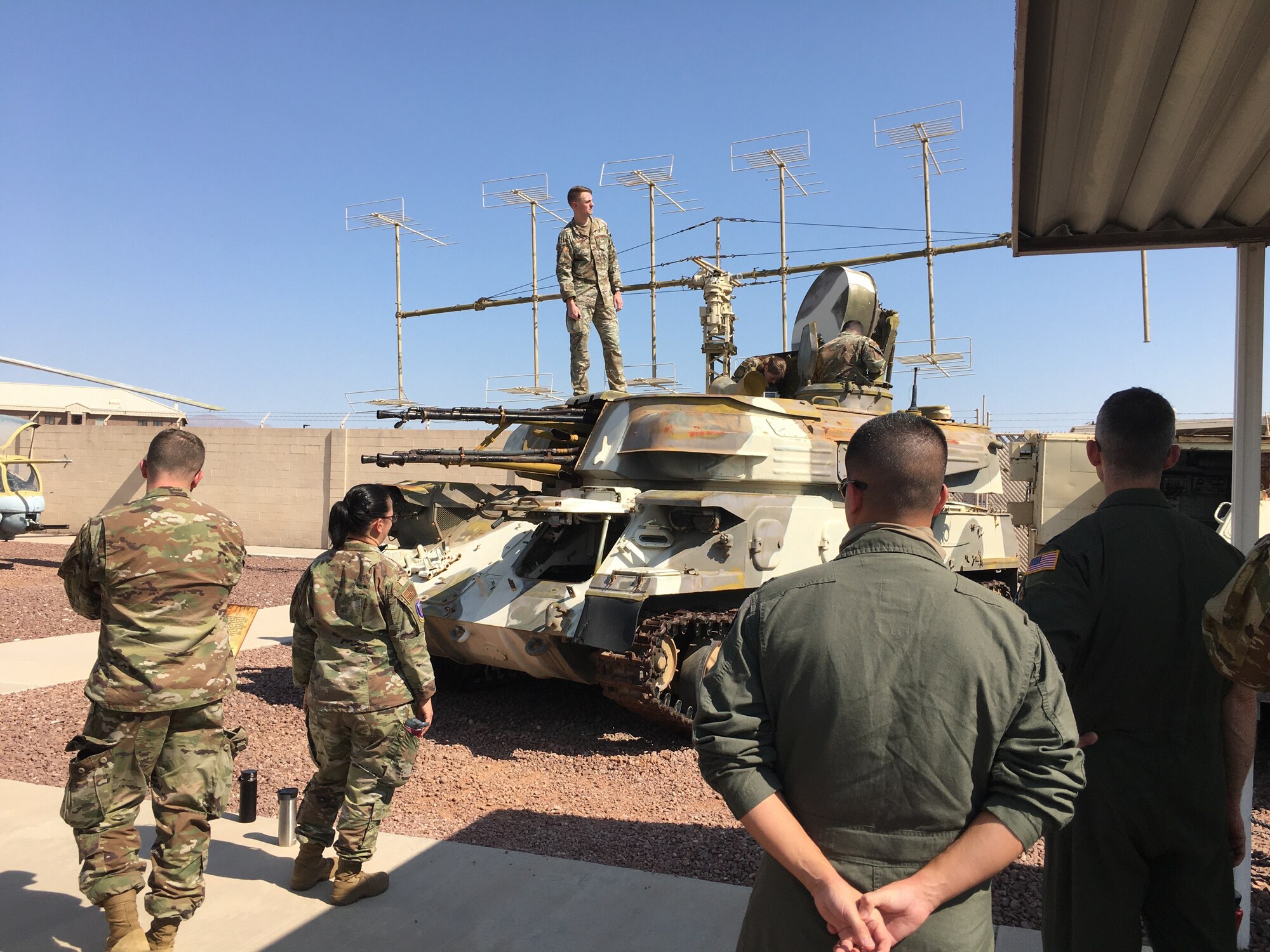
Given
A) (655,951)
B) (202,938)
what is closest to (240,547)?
(202,938)

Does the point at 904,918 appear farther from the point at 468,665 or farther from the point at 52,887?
the point at 468,665

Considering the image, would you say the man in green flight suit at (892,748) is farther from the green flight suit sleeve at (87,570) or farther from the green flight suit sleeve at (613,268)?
the green flight suit sleeve at (613,268)

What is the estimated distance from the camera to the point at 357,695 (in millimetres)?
3859

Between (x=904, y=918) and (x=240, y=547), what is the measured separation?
2915 millimetres

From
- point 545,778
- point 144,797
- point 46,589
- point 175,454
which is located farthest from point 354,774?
point 46,589

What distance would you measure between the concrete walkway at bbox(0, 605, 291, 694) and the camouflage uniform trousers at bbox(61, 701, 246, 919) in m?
4.13

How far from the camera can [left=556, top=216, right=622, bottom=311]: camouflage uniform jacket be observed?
910 centimetres

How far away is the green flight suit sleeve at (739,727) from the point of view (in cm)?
180

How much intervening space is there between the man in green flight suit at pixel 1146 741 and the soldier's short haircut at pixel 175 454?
3.03 m

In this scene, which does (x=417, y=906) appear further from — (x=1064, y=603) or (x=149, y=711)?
(x=1064, y=603)

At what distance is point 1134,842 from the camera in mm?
2432

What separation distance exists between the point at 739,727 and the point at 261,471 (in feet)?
66.3

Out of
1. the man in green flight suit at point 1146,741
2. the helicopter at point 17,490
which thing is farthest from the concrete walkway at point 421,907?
the helicopter at point 17,490

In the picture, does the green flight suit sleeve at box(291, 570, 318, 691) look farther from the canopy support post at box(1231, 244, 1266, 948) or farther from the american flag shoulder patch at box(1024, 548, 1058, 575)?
the canopy support post at box(1231, 244, 1266, 948)
